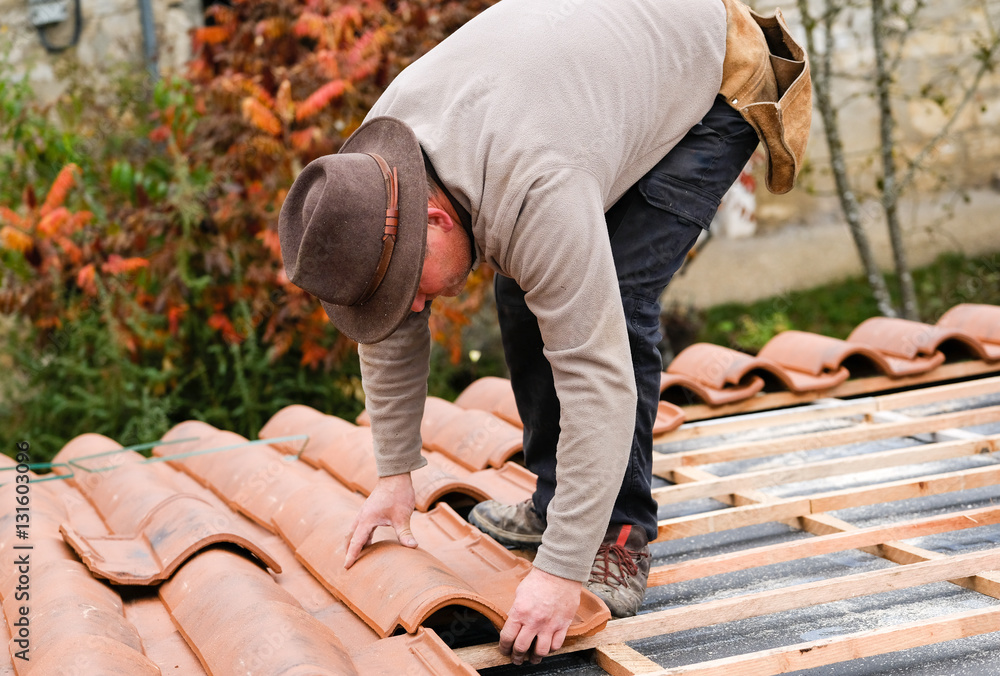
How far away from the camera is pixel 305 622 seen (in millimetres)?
1706

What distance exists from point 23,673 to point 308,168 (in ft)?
3.47

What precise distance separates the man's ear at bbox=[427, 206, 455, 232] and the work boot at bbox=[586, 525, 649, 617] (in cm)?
81


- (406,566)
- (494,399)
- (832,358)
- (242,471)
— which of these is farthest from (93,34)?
(406,566)

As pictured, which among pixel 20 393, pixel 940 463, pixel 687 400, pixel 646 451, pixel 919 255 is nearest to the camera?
pixel 646 451

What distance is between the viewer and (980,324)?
3988 mm

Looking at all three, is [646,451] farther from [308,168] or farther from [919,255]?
[919,255]

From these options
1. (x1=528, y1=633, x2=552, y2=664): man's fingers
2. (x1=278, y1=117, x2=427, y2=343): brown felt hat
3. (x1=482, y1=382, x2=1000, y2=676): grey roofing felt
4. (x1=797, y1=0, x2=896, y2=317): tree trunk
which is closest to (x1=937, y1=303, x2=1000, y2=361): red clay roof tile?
(x1=482, y1=382, x2=1000, y2=676): grey roofing felt

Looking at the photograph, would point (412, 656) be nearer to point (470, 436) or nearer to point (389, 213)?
point (389, 213)

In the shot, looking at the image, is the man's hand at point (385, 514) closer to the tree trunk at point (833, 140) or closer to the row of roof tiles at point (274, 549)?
the row of roof tiles at point (274, 549)

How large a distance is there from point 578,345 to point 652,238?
491 millimetres

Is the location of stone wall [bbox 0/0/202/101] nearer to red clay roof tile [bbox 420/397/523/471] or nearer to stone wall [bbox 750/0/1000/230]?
red clay roof tile [bbox 420/397/523/471]

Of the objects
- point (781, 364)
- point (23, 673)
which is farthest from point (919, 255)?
point (23, 673)

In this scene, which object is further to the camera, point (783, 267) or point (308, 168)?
point (783, 267)

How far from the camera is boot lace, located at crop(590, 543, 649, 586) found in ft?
6.63
